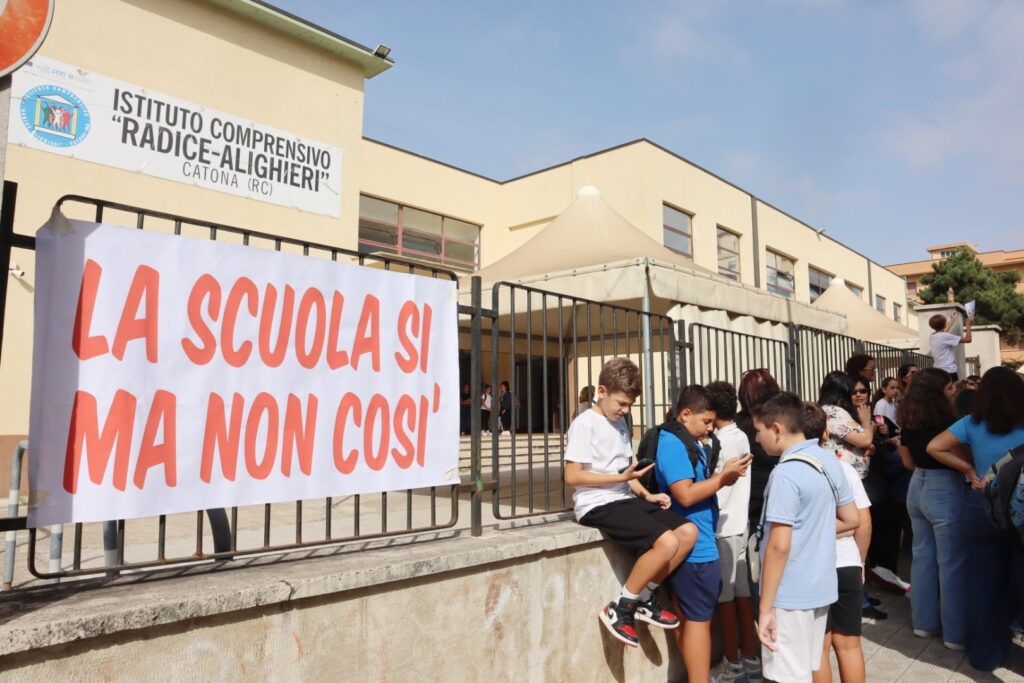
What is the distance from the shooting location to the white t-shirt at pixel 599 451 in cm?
321

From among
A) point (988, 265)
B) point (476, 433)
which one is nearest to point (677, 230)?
point (476, 433)

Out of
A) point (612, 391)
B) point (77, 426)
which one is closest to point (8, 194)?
point (77, 426)

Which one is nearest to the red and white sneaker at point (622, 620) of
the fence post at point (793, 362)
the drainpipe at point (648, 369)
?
the drainpipe at point (648, 369)

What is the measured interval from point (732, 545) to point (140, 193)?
32.9ft

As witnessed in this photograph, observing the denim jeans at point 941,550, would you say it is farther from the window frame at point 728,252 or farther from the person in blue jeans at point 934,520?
the window frame at point 728,252

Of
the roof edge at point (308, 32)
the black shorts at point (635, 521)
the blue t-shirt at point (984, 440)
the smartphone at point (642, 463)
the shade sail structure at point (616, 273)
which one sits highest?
the roof edge at point (308, 32)

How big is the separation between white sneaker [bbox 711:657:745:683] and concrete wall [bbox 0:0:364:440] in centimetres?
847

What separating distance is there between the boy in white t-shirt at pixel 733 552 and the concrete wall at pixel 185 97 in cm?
802

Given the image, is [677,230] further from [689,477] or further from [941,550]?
[689,477]

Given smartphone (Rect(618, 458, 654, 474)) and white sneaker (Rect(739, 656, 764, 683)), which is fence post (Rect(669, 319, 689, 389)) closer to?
smartphone (Rect(618, 458, 654, 474))

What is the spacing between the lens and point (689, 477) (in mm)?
3277

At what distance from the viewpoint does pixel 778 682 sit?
2.75 meters

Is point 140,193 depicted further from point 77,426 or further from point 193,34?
point 77,426

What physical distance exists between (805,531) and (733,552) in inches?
40.7
